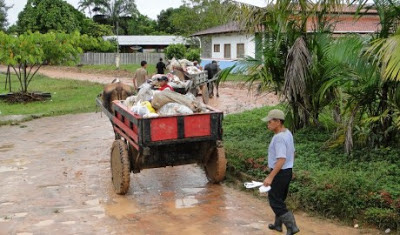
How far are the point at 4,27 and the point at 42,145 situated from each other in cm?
6704

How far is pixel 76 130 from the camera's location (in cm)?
1360

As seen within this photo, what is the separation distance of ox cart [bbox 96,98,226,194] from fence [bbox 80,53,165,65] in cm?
3764

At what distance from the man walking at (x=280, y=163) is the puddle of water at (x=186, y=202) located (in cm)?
171

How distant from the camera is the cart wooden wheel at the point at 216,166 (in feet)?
24.9

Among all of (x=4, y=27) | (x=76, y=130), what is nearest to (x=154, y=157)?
(x=76, y=130)

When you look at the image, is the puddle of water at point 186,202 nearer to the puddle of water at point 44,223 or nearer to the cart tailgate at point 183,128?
the cart tailgate at point 183,128

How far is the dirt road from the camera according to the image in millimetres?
6121

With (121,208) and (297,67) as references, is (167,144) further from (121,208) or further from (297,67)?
(297,67)

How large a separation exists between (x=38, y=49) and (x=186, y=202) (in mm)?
14072

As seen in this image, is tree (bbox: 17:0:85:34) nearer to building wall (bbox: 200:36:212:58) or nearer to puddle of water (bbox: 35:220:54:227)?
building wall (bbox: 200:36:212:58)

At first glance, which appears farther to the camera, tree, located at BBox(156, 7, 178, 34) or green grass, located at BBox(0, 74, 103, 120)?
tree, located at BBox(156, 7, 178, 34)

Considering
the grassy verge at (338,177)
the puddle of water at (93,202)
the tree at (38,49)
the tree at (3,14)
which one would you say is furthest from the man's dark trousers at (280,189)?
the tree at (3,14)

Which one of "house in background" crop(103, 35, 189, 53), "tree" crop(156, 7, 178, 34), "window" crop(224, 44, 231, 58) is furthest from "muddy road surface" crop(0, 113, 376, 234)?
"tree" crop(156, 7, 178, 34)

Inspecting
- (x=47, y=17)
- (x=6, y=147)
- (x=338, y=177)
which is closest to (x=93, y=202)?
(x=338, y=177)
